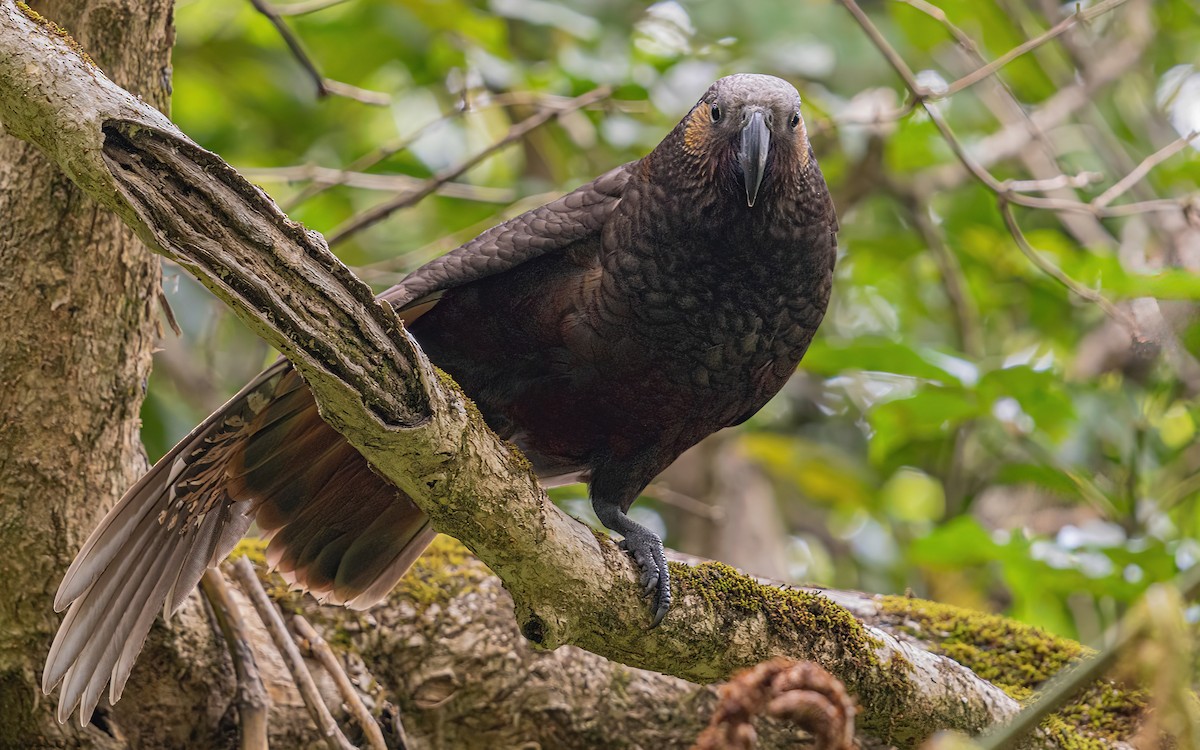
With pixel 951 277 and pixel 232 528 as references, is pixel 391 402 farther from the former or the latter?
pixel 951 277

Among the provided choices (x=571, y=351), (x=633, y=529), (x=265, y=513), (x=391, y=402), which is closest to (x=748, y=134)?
(x=571, y=351)

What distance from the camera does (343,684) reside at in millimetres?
3232

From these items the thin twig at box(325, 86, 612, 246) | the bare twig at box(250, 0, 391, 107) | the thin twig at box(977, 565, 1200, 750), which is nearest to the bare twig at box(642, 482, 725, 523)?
the thin twig at box(325, 86, 612, 246)

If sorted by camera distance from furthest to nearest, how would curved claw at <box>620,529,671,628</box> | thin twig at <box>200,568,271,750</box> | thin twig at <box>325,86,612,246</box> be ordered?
thin twig at <box>325,86,612,246</box> < thin twig at <box>200,568,271,750</box> < curved claw at <box>620,529,671,628</box>

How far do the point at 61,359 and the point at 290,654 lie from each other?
3.39 feet

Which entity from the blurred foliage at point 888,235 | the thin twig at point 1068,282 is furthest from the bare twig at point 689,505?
the thin twig at point 1068,282

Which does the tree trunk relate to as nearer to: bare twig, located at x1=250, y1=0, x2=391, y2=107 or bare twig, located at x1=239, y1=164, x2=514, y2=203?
bare twig, located at x1=250, y1=0, x2=391, y2=107

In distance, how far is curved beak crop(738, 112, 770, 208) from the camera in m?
2.89

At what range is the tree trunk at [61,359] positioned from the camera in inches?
104

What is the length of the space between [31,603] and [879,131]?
3735mm

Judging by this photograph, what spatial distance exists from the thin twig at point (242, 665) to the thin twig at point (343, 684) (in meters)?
0.19

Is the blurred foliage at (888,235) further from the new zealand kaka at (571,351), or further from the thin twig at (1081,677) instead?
the thin twig at (1081,677)

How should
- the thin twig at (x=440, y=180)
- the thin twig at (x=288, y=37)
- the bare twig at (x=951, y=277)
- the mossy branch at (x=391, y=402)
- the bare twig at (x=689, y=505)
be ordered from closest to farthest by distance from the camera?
the mossy branch at (x=391, y=402) → the thin twig at (x=288, y=37) → the thin twig at (x=440, y=180) → the bare twig at (x=689, y=505) → the bare twig at (x=951, y=277)

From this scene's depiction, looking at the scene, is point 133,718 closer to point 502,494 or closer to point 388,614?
point 388,614
